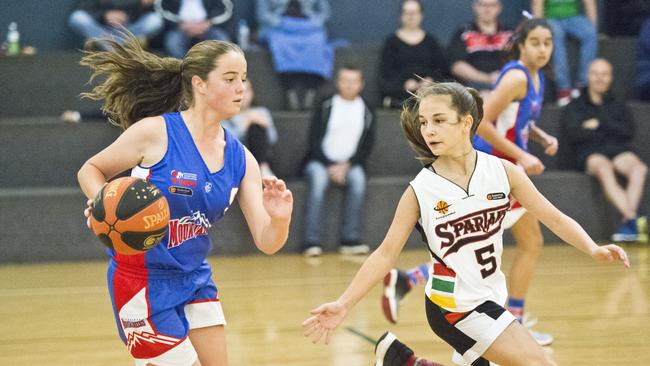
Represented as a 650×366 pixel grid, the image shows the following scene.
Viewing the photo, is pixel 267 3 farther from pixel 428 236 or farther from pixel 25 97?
pixel 428 236

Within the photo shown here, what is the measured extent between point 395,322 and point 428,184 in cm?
205

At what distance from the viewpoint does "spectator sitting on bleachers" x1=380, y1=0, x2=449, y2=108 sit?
28.9 feet

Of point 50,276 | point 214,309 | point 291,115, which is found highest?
point 214,309

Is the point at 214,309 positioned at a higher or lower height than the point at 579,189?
higher

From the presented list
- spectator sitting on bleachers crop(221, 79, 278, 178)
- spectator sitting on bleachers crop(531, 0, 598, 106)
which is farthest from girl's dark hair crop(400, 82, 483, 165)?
spectator sitting on bleachers crop(531, 0, 598, 106)

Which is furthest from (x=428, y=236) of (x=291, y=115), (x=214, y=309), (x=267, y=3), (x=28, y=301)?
(x=267, y=3)

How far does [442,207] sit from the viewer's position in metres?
3.35

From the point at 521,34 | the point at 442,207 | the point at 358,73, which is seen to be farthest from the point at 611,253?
the point at 358,73

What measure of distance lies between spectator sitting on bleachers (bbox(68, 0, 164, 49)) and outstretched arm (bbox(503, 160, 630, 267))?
6.02 m

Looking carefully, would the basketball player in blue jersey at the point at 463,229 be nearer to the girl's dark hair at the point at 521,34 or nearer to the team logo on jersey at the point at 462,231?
the team logo on jersey at the point at 462,231

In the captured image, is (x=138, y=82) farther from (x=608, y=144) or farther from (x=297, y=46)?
(x=608, y=144)

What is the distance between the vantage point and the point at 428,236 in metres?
3.40

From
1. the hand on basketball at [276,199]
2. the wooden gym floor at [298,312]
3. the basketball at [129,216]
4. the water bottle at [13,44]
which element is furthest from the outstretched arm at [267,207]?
the water bottle at [13,44]

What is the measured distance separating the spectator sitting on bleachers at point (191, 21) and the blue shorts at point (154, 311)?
18.9 ft
